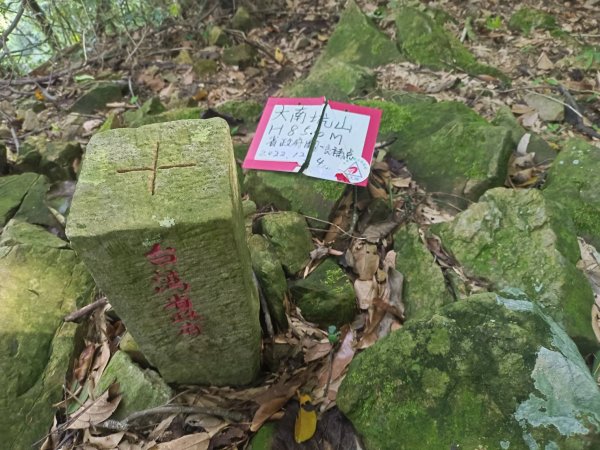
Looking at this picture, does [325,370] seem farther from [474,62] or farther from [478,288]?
[474,62]

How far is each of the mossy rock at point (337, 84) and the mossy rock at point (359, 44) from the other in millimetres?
670

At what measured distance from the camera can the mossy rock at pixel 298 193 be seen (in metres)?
2.75

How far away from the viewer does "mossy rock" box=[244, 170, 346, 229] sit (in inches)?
108

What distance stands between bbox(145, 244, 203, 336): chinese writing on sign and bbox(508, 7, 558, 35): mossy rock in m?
5.58

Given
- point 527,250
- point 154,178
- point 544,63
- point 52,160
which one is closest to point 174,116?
point 52,160

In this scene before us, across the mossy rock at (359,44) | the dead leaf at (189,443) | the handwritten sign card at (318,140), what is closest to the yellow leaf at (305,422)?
the dead leaf at (189,443)

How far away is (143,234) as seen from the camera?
1.31 meters

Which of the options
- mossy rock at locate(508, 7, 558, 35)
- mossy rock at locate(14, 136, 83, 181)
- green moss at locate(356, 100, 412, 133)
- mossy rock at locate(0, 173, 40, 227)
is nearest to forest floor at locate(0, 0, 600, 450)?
mossy rock at locate(508, 7, 558, 35)

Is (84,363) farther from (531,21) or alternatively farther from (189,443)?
(531,21)

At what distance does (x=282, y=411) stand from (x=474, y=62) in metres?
4.21

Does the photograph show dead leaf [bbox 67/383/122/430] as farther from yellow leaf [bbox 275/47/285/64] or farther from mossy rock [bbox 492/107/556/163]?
yellow leaf [bbox 275/47/285/64]

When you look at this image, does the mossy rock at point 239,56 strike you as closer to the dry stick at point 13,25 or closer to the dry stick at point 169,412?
the dry stick at point 13,25

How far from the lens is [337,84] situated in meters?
3.93

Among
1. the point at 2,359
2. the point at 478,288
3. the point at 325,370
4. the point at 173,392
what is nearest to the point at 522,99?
the point at 478,288
